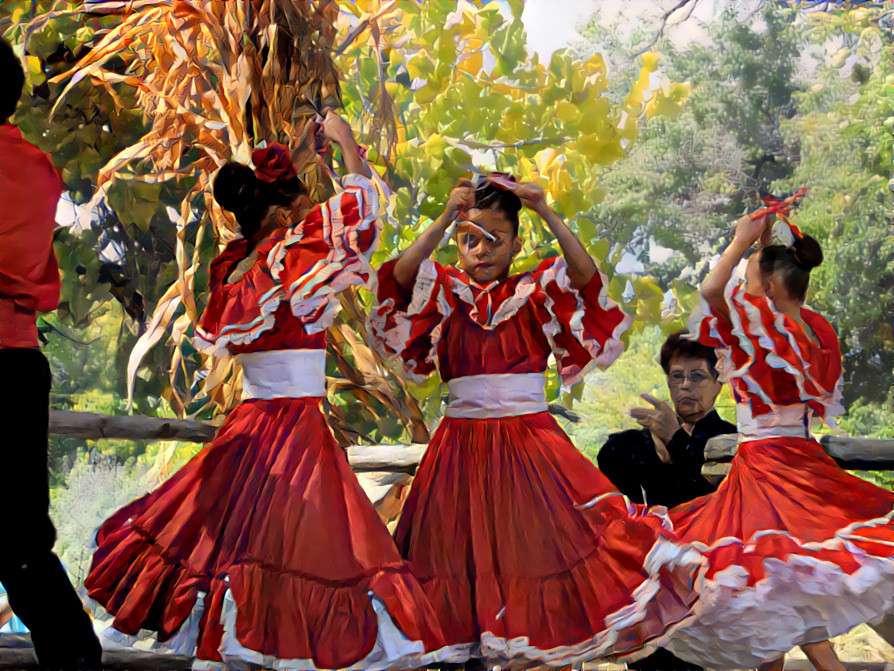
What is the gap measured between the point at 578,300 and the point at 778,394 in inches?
24.5

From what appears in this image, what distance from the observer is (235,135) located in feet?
10.7

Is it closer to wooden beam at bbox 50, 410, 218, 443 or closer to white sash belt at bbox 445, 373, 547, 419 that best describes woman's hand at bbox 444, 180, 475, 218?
white sash belt at bbox 445, 373, 547, 419

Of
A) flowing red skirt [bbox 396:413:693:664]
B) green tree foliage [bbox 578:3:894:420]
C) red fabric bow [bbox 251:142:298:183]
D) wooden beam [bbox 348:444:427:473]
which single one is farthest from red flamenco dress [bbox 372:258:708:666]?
green tree foliage [bbox 578:3:894:420]

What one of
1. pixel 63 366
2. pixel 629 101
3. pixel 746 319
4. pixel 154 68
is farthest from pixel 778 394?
pixel 63 366

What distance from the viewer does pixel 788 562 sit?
7.32 ft

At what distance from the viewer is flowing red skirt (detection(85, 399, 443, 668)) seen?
203 centimetres

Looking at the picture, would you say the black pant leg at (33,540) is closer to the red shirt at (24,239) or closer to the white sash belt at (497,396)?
the red shirt at (24,239)

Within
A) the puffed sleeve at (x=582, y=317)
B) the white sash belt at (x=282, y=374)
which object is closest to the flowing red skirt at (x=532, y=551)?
the puffed sleeve at (x=582, y=317)

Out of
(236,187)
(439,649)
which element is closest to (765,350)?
(439,649)

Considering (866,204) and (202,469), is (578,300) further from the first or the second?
(866,204)

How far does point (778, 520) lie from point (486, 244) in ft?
3.50

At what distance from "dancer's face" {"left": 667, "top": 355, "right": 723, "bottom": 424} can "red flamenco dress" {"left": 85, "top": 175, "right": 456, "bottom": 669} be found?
1.24 m

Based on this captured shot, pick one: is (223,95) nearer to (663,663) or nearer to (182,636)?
(182,636)

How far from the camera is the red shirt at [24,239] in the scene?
2.10 meters
